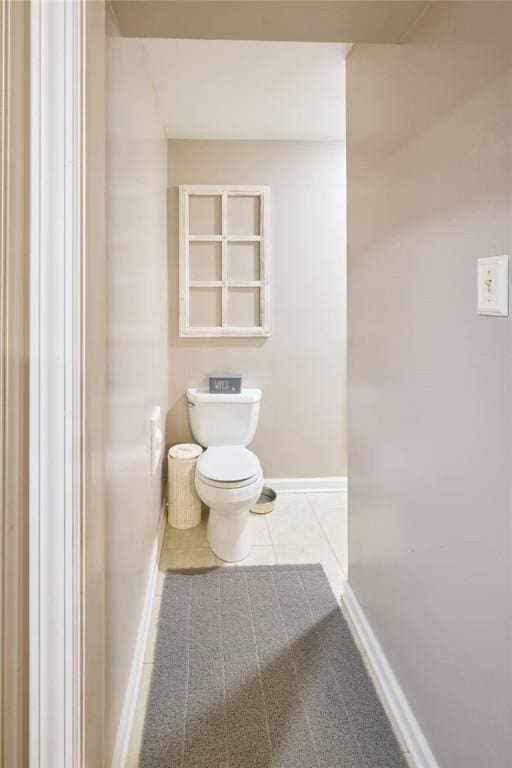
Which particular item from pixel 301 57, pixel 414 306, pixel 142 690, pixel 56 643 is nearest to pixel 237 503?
pixel 142 690

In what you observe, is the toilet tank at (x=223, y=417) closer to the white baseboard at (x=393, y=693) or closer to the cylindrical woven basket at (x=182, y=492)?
the cylindrical woven basket at (x=182, y=492)

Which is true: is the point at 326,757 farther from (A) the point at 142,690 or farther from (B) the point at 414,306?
(B) the point at 414,306

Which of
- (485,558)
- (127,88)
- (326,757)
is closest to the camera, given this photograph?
(485,558)

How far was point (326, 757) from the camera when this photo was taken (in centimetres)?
148

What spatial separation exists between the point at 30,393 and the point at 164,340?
2.40m

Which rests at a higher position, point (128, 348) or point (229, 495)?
point (128, 348)

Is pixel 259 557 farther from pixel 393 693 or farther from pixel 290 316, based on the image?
pixel 290 316

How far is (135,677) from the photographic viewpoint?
1694 millimetres

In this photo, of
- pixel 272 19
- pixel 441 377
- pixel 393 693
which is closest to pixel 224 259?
pixel 272 19

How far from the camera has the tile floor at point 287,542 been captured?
257cm

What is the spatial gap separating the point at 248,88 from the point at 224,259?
104 cm

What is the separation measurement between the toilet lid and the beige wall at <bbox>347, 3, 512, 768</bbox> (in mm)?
722

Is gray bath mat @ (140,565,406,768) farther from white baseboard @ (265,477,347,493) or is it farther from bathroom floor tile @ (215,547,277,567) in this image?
white baseboard @ (265,477,347,493)

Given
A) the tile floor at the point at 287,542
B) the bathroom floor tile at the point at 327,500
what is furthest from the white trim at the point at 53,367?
the bathroom floor tile at the point at 327,500
